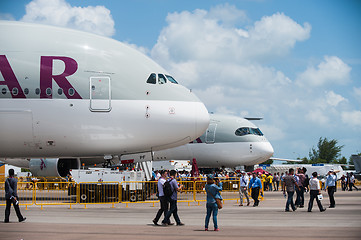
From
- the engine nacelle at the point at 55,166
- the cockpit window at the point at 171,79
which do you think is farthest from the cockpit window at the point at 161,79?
the engine nacelle at the point at 55,166

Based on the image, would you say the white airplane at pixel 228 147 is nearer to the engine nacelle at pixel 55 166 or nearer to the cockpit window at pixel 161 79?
the engine nacelle at pixel 55 166

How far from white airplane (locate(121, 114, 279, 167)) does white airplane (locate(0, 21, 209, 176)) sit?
17830mm

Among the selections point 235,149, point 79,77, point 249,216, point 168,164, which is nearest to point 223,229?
point 249,216

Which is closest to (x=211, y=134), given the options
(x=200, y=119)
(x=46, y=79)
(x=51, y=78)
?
(x=200, y=119)

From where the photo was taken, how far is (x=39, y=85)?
71.9ft

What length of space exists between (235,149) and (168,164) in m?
8.04

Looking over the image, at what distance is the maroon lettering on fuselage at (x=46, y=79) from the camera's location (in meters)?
21.8

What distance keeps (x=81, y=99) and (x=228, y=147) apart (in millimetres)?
20745

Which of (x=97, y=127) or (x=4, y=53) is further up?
(x=4, y=53)

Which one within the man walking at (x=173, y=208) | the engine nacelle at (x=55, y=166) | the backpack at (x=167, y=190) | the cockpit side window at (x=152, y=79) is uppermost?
the cockpit side window at (x=152, y=79)

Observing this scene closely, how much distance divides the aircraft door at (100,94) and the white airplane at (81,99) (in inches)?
1.6

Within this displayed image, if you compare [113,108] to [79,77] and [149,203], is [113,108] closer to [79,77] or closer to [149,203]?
[79,77]

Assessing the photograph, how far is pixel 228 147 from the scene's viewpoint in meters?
41.3

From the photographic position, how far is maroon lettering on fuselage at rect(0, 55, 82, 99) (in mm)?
21844
